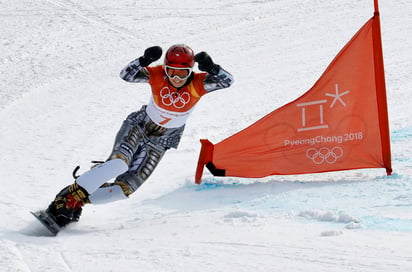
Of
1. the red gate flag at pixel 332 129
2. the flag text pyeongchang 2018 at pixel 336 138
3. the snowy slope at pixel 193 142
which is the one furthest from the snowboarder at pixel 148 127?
the flag text pyeongchang 2018 at pixel 336 138

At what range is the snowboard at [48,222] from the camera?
6.44 m

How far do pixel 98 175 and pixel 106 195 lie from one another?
254mm

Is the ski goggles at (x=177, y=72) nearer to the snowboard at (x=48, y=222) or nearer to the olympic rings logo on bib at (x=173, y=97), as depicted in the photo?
the olympic rings logo on bib at (x=173, y=97)

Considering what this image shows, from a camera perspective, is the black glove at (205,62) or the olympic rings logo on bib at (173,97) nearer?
the black glove at (205,62)

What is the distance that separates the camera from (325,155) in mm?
7648

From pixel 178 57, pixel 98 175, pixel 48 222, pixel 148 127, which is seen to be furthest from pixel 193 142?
pixel 48 222

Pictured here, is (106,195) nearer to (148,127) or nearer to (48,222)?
(48,222)

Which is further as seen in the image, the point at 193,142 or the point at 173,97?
the point at 193,142

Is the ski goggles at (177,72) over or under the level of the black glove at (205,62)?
under

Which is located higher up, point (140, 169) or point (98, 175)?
point (140, 169)

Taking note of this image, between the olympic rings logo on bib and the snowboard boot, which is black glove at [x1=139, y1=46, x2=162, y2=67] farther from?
the snowboard boot

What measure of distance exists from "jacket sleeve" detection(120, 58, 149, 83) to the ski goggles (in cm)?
23

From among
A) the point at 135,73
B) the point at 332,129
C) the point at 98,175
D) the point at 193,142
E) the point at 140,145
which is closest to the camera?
the point at 98,175

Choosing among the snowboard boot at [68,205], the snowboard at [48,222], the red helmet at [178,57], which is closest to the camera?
the snowboard at [48,222]
